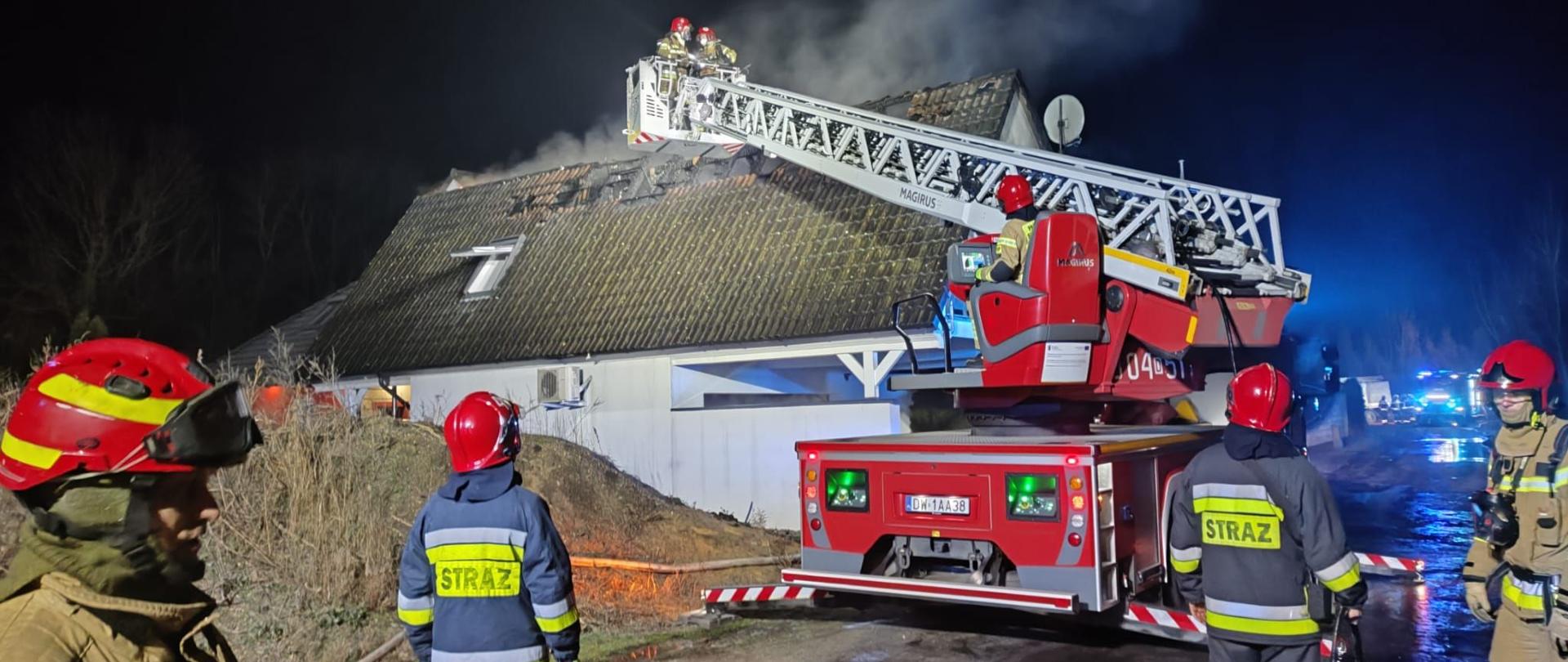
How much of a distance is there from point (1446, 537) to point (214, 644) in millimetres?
12913

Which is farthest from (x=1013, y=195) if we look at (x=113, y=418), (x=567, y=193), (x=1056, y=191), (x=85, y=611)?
(x=567, y=193)

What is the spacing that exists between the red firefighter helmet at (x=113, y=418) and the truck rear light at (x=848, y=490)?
4.94m

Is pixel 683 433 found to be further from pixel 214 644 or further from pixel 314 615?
pixel 214 644

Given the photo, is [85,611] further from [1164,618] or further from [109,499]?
[1164,618]

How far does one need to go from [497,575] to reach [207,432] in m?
1.73

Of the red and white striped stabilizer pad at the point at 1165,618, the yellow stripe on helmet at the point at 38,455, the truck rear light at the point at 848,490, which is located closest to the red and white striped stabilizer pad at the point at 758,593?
the truck rear light at the point at 848,490

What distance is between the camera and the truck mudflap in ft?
19.0

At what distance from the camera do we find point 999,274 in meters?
6.91

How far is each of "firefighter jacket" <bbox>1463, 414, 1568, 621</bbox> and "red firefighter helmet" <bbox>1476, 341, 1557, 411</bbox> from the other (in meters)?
0.14

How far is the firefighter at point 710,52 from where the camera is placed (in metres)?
16.6

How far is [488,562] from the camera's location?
3604 millimetres

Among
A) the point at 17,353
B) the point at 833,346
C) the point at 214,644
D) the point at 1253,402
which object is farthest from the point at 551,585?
the point at 17,353

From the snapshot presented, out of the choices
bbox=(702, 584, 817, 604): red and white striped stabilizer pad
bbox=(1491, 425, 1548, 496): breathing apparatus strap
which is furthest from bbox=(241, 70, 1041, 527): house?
bbox=(1491, 425, 1548, 496): breathing apparatus strap

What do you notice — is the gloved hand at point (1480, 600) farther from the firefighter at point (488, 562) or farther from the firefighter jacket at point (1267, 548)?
the firefighter at point (488, 562)
